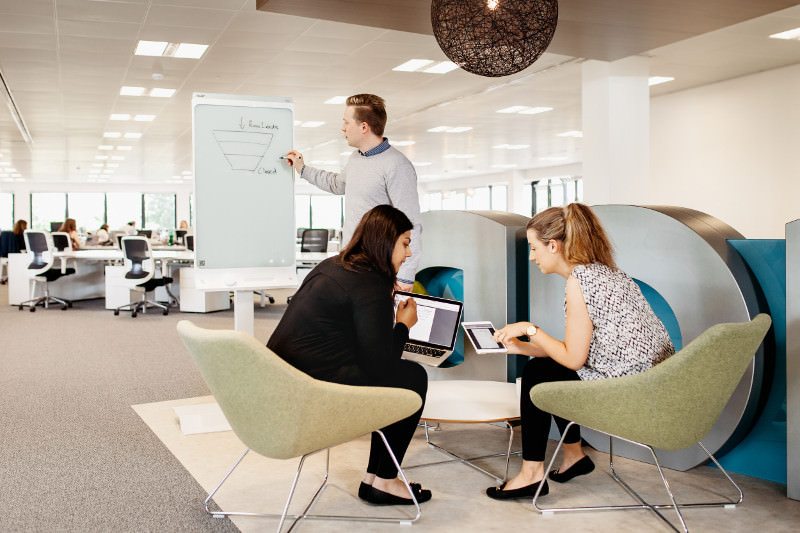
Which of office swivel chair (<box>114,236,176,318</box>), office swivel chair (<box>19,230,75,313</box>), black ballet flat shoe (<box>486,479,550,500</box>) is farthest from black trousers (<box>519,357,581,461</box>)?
office swivel chair (<box>19,230,75,313</box>)

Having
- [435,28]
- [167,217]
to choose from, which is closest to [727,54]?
[435,28]

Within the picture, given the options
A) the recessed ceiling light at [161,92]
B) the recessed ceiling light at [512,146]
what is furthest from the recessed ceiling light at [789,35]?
the recessed ceiling light at [512,146]

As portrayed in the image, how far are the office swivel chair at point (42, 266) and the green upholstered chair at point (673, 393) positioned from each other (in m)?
9.39

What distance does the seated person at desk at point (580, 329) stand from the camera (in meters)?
2.81

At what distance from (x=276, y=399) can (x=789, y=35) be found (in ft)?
25.7

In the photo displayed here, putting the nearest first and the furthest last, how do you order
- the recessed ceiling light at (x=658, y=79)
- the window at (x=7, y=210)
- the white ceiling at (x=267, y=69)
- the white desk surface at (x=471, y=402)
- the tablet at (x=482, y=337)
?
the white desk surface at (x=471, y=402) → the tablet at (x=482, y=337) → the white ceiling at (x=267, y=69) → the recessed ceiling light at (x=658, y=79) → the window at (x=7, y=210)

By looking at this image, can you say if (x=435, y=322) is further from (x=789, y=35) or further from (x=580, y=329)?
(x=789, y=35)

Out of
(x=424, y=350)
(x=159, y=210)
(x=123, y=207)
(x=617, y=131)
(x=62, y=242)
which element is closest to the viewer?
(x=424, y=350)

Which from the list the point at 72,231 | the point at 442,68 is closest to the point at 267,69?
A: the point at 442,68

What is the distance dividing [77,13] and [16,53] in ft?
6.31

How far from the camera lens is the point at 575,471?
10.6 feet

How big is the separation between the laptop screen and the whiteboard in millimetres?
1059

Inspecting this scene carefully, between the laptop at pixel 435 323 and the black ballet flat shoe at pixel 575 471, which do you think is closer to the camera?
the black ballet flat shoe at pixel 575 471

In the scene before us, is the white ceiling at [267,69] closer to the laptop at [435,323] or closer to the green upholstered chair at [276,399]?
the laptop at [435,323]
